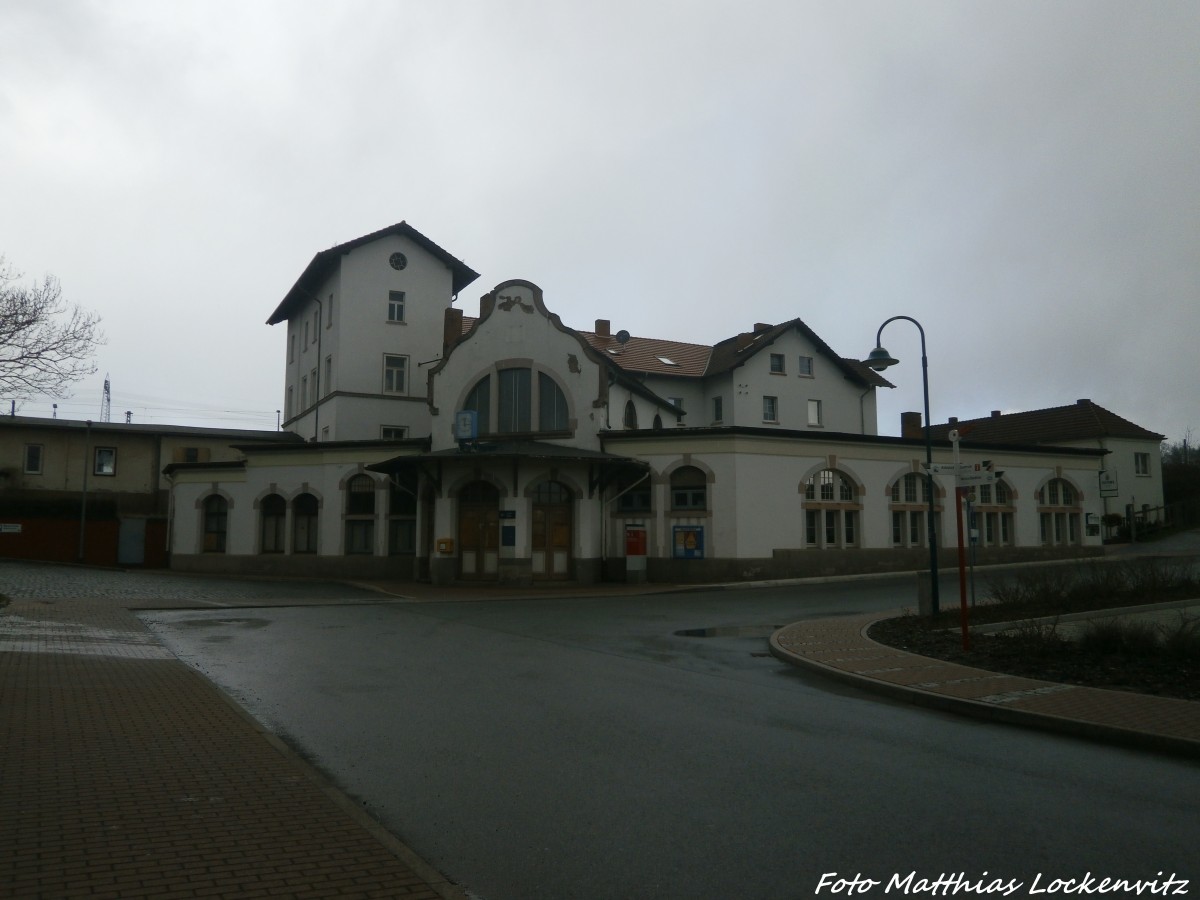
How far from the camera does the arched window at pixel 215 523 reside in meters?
35.3

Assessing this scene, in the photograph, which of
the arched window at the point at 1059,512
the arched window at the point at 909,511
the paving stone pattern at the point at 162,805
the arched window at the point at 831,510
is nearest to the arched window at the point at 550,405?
the arched window at the point at 831,510

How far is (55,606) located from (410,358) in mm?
23140

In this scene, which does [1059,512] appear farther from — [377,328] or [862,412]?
[377,328]

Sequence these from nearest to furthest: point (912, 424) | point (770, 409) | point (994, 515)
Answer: point (994, 515)
point (770, 409)
point (912, 424)

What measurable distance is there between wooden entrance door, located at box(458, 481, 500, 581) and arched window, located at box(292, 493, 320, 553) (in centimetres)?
714

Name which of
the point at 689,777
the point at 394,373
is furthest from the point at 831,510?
the point at 689,777

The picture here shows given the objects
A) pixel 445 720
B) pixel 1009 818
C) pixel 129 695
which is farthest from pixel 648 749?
pixel 129 695

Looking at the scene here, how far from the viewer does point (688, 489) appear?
1209 inches

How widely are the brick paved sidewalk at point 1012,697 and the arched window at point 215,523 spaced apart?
89.3ft

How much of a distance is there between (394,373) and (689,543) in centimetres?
1745

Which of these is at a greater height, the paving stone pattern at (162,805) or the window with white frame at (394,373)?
the window with white frame at (394,373)

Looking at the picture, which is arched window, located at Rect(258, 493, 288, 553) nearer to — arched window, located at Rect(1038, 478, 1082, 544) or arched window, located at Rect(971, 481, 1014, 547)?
arched window, located at Rect(971, 481, 1014, 547)

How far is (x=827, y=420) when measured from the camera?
47625mm

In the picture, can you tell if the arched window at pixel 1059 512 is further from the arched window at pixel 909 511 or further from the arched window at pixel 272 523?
the arched window at pixel 272 523
